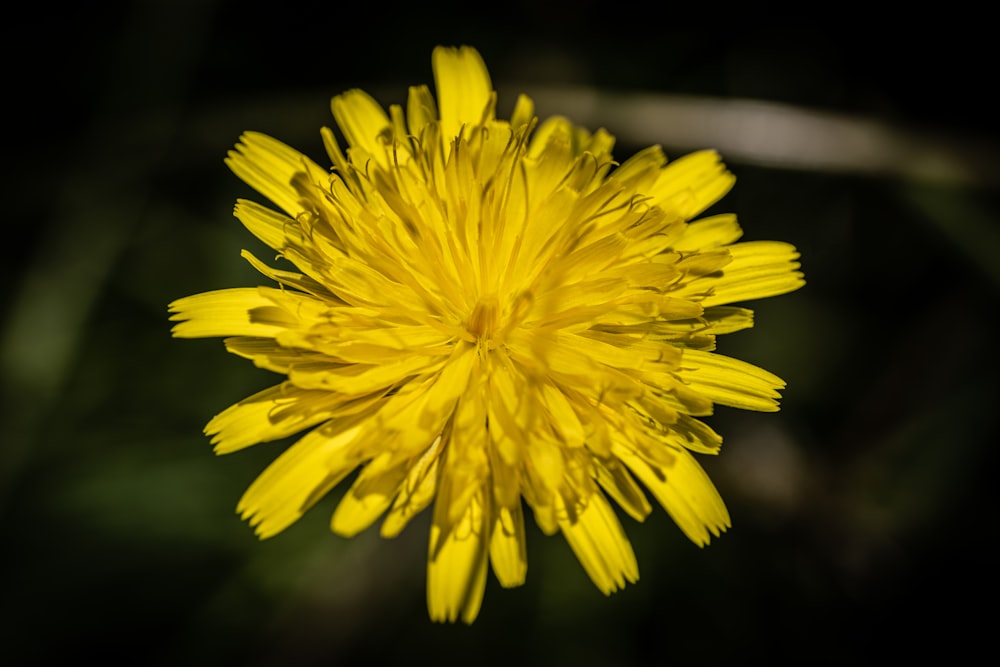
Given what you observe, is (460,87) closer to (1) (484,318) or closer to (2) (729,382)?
(1) (484,318)

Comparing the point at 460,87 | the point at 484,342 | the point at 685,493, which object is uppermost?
the point at 460,87

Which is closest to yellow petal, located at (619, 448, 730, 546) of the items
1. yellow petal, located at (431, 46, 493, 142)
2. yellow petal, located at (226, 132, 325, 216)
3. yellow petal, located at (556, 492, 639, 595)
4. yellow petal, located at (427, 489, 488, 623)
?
yellow petal, located at (556, 492, 639, 595)

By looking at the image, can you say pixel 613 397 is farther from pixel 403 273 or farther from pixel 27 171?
pixel 27 171

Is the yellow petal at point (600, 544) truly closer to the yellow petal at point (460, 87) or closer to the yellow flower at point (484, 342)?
the yellow flower at point (484, 342)

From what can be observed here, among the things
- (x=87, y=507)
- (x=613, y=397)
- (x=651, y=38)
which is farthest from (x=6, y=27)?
(x=613, y=397)

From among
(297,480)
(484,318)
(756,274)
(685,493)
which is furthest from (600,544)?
(756,274)

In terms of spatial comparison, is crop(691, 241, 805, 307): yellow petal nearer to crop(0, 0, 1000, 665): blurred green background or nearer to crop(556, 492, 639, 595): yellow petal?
crop(556, 492, 639, 595): yellow petal
